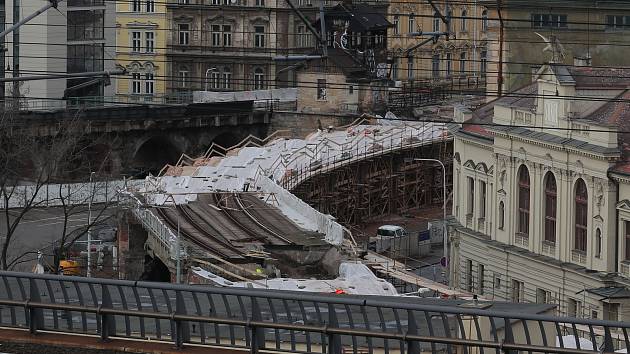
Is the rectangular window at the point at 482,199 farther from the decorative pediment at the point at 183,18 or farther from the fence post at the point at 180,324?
the decorative pediment at the point at 183,18

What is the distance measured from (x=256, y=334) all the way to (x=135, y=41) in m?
65.7

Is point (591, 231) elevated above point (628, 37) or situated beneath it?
situated beneath

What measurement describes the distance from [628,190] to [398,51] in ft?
150

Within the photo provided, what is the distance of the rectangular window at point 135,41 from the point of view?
3438 inches

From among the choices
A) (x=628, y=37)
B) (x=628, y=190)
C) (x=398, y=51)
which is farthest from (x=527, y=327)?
(x=398, y=51)

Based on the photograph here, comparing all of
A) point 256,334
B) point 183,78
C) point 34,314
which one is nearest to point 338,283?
point 34,314

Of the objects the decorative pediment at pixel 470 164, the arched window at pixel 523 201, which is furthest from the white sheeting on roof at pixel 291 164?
the arched window at pixel 523 201

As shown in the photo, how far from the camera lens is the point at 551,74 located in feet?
163

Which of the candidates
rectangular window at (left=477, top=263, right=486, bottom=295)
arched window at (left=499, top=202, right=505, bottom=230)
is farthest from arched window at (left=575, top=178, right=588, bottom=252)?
rectangular window at (left=477, top=263, right=486, bottom=295)

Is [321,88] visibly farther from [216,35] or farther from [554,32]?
[554,32]

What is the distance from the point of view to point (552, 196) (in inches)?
1914

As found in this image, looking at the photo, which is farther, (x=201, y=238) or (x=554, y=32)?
(x=554, y=32)

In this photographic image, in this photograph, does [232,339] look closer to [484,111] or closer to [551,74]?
[551,74]

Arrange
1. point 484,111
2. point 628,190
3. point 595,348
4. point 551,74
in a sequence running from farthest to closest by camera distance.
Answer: point 484,111
point 551,74
point 628,190
point 595,348
